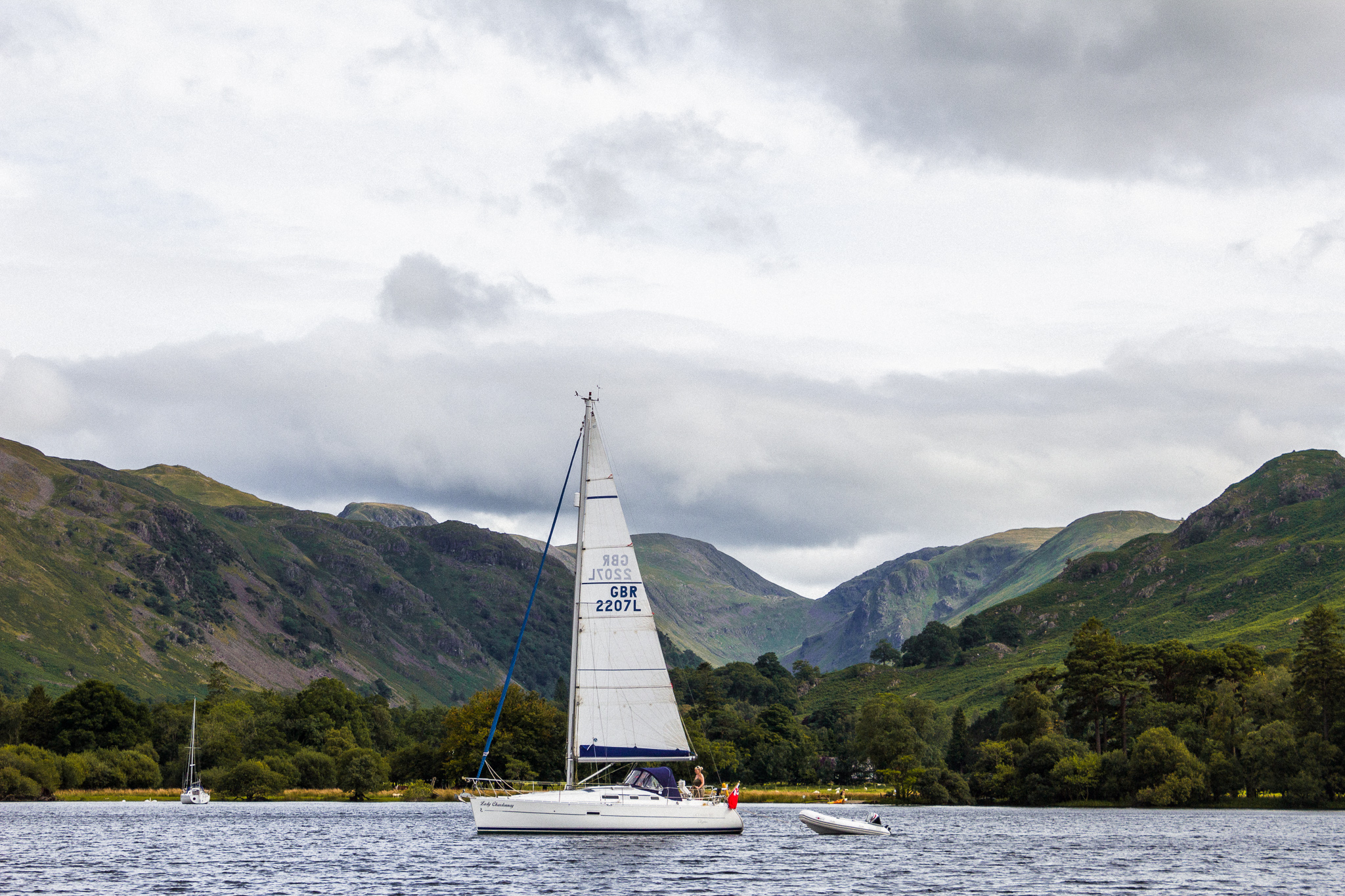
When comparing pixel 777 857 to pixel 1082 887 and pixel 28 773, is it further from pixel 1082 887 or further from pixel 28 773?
pixel 28 773

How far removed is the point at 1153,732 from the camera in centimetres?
15450

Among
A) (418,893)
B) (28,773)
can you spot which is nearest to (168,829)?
(418,893)

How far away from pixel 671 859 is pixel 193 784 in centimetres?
12456

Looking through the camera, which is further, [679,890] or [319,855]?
[319,855]

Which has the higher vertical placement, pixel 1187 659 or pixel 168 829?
pixel 1187 659

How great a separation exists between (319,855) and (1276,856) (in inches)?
2436

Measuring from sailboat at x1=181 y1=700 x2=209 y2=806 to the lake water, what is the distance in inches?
1756

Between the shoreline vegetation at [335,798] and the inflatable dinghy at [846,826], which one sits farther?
the shoreline vegetation at [335,798]

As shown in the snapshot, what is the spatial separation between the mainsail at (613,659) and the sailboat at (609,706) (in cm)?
6

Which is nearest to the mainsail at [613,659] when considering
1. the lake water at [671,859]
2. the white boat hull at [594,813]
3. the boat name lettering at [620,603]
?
the boat name lettering at [620,603]

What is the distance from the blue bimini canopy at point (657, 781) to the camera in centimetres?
7919

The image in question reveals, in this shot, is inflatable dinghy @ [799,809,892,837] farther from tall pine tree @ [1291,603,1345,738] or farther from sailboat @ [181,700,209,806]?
sailboat @ [181,700,209,806]

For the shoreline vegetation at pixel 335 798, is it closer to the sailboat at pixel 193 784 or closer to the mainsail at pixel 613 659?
the sailboat at pixel 193 784

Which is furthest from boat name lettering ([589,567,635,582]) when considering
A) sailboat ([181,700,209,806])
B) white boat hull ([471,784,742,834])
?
sailboat ([181,700,209,806])
